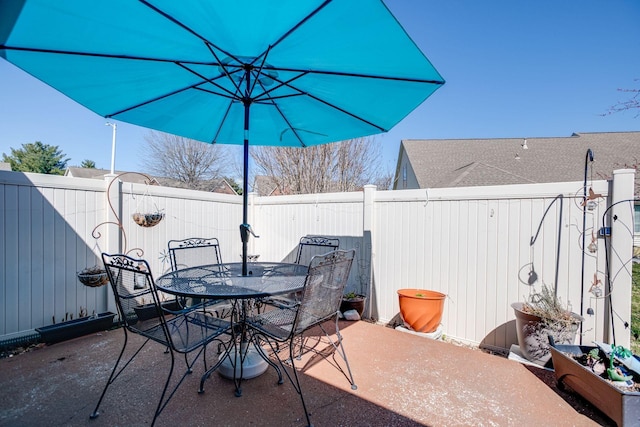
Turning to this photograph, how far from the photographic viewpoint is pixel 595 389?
1.98 m

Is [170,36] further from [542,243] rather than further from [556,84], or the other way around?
[556,84]

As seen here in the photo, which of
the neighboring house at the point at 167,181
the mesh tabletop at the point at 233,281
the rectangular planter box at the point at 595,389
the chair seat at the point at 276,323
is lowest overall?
the rectangular planter box at the point at 595,389

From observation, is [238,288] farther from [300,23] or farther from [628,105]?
[628,105]

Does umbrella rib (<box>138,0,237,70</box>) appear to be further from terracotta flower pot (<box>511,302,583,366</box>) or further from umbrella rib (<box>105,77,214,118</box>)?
terracotta flower pot (<box>511,302,583,366</box>)

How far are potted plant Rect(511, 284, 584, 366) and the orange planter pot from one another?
2.34ft

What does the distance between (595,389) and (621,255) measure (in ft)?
4.12

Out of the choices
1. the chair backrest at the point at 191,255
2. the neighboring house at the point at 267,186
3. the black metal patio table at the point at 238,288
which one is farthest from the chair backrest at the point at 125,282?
the neighboring house at the point at 267,186

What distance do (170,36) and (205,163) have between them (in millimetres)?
15477

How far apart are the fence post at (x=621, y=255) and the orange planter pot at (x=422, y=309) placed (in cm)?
139

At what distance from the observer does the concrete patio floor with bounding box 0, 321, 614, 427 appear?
1.91 metres

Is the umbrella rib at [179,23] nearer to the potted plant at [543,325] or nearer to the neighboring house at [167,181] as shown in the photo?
the potted plant at [543,325]

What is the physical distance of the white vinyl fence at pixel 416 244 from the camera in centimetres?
270

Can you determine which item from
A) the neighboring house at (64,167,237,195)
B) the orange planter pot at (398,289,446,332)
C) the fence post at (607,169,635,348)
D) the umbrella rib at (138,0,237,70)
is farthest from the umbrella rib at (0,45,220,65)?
the neighboring house at (64,167,237,195)

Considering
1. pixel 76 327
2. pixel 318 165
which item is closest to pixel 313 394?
pixel 76 327
